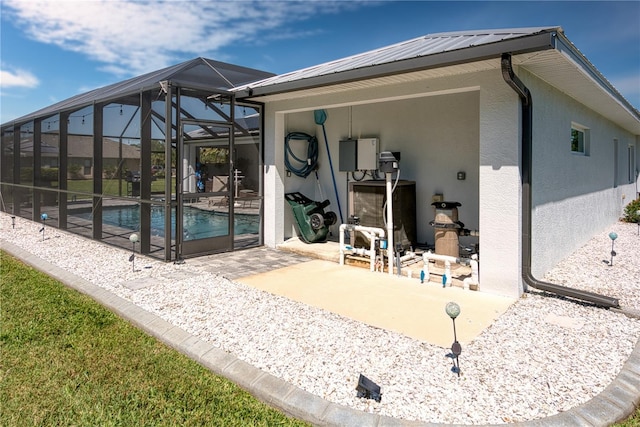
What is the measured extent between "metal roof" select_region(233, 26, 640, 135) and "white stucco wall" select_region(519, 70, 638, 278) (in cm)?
32

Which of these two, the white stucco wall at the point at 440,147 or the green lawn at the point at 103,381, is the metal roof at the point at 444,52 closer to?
the white stucco wall at the point at 440,147

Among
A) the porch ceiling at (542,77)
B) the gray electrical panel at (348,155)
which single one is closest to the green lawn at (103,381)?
the porch ceiling at (542,77)

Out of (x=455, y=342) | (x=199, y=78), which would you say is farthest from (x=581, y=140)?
(x=199, y=78)

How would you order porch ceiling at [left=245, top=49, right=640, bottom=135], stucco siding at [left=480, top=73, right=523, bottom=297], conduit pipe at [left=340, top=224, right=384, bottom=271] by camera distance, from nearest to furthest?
porch ceiling at [left=245, top=49, right=640, bottom=135] < stucco siding at [left=480, top=73, right=523, bottom=297] < conduit pipe at [left=340, top=224, right=384, bottom=271]

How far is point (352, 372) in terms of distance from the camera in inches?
122

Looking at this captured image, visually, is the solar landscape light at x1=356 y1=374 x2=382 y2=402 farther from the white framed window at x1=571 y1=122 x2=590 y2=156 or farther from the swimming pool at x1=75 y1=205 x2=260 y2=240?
the white framed window at x1=571 y1=122 x2=590 y2=156

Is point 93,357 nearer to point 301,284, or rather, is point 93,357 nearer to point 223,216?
point 301,284

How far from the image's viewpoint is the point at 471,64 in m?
4.78

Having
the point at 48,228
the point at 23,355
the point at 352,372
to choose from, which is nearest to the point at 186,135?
the point at 23,355

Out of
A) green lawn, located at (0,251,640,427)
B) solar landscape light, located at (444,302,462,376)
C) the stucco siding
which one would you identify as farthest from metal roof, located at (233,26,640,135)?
green lawn, located at (0,251,640,427)

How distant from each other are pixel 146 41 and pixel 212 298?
1006 centimetres

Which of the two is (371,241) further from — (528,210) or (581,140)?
(581,140)

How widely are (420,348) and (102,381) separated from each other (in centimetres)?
264

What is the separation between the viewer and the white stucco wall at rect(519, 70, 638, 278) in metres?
5.61
